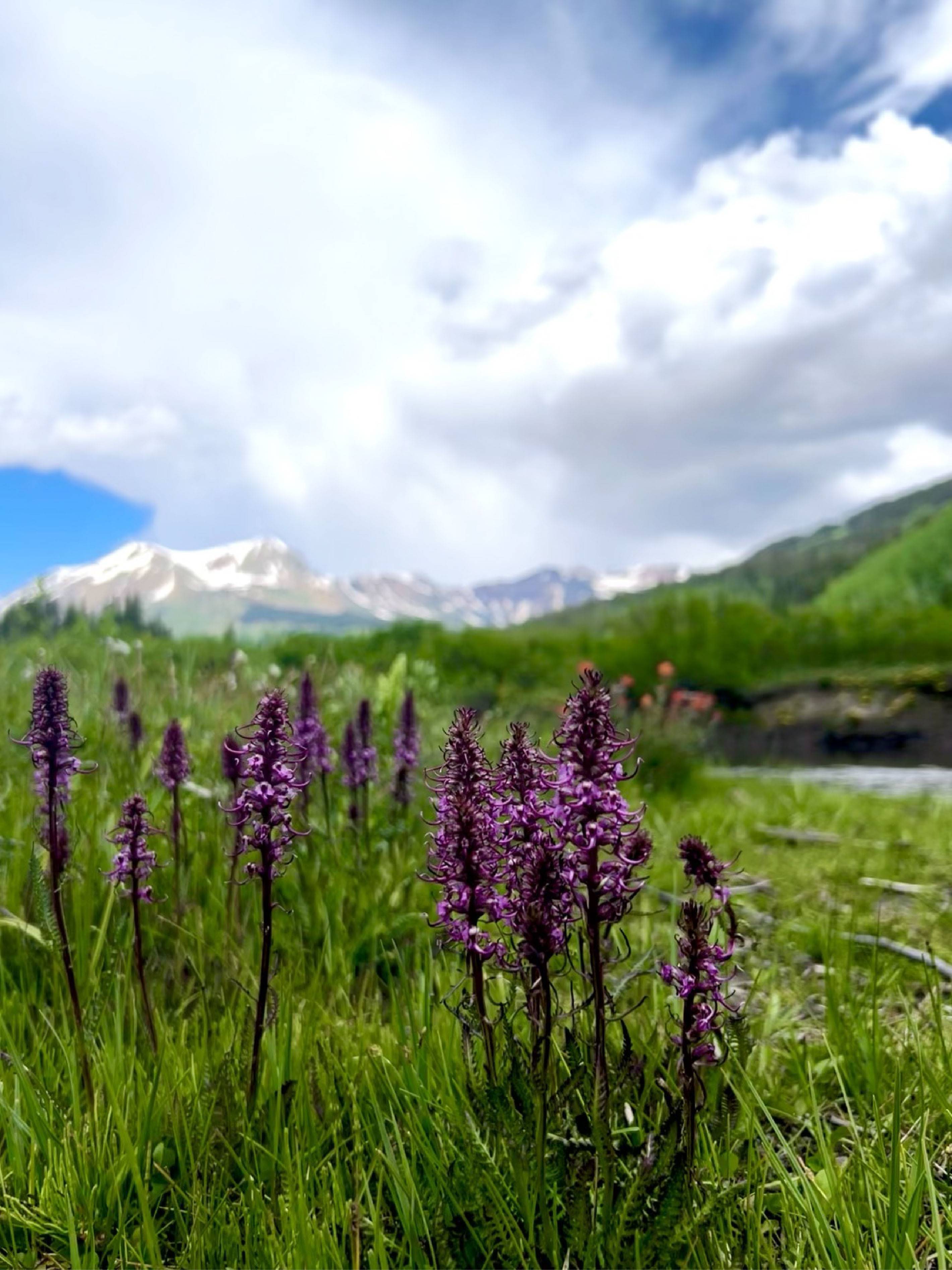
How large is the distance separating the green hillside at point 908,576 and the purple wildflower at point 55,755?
7341 cm

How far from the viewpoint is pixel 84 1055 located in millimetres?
2432

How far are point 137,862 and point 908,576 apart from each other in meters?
119

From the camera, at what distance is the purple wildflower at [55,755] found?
2.38m

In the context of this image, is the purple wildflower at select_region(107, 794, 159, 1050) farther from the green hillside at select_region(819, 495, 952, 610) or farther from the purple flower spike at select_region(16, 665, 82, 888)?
the green hillside at select_region(819, 495, 952, 610)

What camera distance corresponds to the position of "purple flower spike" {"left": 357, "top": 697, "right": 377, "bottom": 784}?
4.69 metres

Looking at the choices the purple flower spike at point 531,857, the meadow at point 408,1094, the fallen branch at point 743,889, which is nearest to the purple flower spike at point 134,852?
the meadow at point 408,1094

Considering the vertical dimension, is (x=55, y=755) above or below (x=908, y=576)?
below

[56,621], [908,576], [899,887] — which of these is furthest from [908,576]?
[899,887]

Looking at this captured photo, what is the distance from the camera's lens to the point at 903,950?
3.79 m

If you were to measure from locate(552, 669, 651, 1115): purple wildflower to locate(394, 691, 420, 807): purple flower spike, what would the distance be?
2869mm

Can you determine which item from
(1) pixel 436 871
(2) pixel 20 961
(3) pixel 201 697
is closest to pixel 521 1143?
(1) pixel 436 871

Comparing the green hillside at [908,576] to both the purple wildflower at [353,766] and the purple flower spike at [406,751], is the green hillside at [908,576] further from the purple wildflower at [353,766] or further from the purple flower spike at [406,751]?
the purple wildflower at [353,766]

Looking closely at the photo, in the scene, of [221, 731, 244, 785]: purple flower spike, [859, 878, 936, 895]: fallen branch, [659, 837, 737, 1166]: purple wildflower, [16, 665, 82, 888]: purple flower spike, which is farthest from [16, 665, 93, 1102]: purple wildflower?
[859, 878, 936, 895]: fallen branch

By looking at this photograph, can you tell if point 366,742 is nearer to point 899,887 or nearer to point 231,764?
point 231,764
